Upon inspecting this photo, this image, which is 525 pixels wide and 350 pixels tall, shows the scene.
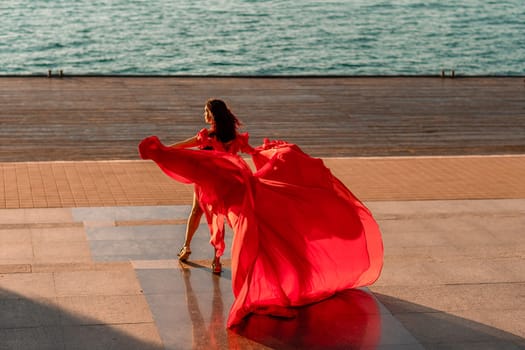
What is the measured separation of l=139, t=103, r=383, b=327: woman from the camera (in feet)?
24.8

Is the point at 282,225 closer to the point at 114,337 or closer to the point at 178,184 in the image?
the point at 114,337

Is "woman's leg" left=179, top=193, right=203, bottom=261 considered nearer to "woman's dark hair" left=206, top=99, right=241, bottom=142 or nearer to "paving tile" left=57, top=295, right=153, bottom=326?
"woman's dark hair" left=206, top=99, right=241, bottom=142

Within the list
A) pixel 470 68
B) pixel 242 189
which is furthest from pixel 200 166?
pixel 470 68

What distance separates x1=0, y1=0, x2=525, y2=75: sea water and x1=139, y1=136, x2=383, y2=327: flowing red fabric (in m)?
30.4

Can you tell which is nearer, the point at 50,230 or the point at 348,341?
the point at 348,341

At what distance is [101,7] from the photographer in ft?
207

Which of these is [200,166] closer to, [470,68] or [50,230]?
[50,230]

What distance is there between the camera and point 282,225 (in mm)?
7652

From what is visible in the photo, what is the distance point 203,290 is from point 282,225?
1.13 metres

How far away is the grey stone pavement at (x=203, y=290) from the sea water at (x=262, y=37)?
92.8 feet

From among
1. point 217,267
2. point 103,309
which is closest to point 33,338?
point 103,309

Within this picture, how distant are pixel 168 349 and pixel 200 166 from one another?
1606 mm

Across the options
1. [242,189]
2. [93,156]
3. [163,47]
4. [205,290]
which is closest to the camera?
[242,189]

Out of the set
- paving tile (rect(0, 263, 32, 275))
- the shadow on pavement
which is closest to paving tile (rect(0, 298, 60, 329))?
the shadow on pavement
